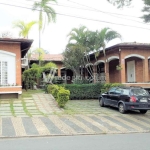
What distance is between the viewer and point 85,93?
19.7m

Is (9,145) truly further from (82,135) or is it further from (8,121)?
(8,121)

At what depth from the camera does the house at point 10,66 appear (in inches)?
650

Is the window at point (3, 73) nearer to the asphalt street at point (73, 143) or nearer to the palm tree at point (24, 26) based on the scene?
the palm tree at point (24, 26)

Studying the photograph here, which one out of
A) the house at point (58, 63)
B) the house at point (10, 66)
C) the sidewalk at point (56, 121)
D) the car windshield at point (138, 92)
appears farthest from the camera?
the house at point (58, 63)

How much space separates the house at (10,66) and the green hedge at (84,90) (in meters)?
4.20

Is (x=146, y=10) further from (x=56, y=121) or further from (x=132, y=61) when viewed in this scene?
(x=56, y=121)

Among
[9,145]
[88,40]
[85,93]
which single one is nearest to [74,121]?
[9,145]

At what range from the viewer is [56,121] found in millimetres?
11211

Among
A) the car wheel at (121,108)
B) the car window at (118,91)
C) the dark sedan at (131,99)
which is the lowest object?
the car wheel at (121,108)

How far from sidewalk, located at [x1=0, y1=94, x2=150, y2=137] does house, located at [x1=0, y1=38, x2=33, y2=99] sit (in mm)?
1319

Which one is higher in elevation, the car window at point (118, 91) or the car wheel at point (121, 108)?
the car window at point (118, 91)

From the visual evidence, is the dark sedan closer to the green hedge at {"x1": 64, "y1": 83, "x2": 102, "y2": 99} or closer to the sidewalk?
the sidewalk

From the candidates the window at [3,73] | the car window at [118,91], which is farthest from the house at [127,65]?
the window at [3,73]

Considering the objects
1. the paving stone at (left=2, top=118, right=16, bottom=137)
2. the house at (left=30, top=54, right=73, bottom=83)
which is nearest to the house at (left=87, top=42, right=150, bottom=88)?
the house at (left=30, top=54, right=73, bottom=83)
